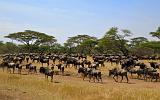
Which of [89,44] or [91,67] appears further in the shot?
[89,44]

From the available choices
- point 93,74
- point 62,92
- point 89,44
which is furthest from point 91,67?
point 89,44

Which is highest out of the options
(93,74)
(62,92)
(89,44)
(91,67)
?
(89,44)

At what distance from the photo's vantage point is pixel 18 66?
47.3 meters

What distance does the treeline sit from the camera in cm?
8088

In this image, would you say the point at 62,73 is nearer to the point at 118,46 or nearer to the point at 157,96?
the point at 157,96

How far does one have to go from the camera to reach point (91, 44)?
95750mm

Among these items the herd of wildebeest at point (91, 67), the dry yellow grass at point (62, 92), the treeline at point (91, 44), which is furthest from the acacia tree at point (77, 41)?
the dry yellow grass at point (62, 92)

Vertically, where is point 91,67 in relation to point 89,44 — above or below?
below

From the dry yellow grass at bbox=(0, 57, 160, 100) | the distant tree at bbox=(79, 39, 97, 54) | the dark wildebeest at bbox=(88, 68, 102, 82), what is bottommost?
the dry yellow grass at bbox=(0, 57, 160, 100)

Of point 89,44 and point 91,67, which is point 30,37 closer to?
point 89,44

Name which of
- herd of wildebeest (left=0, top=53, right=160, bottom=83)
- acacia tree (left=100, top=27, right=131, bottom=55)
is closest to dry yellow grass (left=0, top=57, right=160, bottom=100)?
herd of wildebeest (left=0, top=53, right=160, bottom=83)

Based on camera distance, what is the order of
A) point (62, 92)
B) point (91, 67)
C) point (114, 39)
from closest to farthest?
point (62, 92) → point (91, 67) → point (114, 39)

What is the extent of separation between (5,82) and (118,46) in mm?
49351

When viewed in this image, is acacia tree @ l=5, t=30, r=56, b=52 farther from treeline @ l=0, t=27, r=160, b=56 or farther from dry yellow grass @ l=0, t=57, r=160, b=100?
dry yellow grass @ l=0, t=57, r=160, b=100
